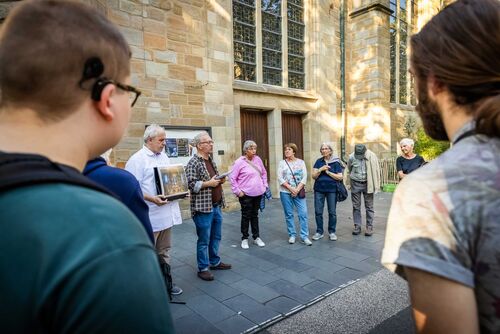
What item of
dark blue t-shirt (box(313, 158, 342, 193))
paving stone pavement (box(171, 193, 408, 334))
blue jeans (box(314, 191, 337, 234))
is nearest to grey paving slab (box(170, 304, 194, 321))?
paving stone pavement (box(171, 193, 408, 334))

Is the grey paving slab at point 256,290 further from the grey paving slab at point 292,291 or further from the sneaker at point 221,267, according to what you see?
the sneaker at point 221,267

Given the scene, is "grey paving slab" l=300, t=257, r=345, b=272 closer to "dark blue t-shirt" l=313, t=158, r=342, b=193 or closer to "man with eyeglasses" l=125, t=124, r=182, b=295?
"dark blue t-shirt" l=313, t=158, r=342, b=193

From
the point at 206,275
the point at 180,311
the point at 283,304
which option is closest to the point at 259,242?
the point at 206,275

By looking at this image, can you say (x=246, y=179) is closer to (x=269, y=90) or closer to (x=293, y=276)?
(x=293, y=276)

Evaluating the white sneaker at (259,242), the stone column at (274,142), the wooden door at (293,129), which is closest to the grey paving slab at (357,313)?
the white sneaker at (259,242)

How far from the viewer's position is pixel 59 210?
532mm

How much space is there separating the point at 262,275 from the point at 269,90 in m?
6.64

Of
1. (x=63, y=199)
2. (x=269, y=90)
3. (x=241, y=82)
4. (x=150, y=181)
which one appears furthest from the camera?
(x=269, y=90)

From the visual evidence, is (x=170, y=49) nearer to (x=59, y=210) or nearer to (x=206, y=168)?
(x=206, y=168)

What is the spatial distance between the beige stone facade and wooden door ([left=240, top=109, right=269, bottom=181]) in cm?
16

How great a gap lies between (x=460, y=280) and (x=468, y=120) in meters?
0.41

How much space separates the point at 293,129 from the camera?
10.7 m

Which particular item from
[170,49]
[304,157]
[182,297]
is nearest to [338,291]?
[182,297]

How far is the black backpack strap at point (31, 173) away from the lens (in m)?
0.54
